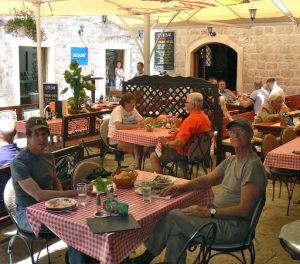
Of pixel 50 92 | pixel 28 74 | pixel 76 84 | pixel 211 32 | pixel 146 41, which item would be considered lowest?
pixel 50 92

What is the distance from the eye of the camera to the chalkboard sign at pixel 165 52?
1530cm

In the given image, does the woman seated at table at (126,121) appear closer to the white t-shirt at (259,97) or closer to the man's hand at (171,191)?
the man's hand at (171,191)

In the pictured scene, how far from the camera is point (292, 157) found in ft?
16.0

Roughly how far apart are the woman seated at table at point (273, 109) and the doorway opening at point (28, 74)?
6.68 meters

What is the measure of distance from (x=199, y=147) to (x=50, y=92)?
333cm

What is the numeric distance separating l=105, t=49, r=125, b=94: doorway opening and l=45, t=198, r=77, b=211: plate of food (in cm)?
1144

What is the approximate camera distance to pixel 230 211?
3221 millimetres

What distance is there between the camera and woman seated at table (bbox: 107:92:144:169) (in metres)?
6.60

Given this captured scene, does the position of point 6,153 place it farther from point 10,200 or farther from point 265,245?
point 265,245

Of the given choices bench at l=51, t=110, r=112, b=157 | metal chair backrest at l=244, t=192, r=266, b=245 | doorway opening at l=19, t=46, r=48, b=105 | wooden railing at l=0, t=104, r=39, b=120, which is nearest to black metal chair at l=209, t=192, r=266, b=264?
metal chair backrest at l=244, t=192, r=266, b=245

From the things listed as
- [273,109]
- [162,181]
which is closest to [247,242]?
[162,181]

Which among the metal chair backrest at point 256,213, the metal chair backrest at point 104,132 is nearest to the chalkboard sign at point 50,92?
the metal chair backrest at point 104,132

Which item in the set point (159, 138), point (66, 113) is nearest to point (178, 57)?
point (66, 113)

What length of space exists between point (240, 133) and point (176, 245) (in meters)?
0.90
